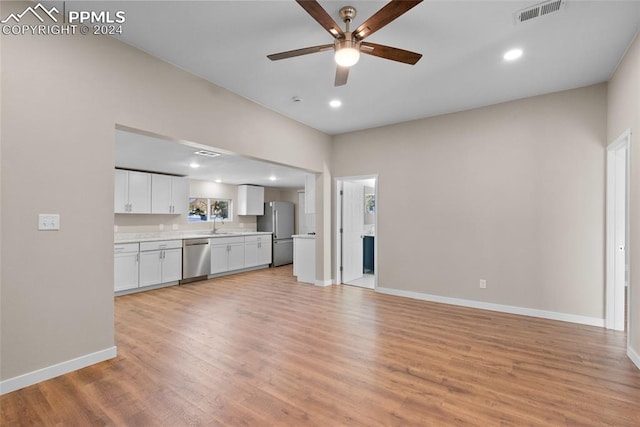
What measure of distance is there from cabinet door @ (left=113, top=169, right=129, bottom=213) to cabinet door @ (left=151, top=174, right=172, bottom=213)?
510 millimetres

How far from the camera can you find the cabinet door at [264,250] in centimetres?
767

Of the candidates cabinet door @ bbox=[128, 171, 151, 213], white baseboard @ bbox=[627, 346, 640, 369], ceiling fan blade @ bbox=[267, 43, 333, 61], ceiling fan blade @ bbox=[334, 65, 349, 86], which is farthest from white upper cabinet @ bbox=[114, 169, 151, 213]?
white baseboard @ bbox=[627, 346, 640, 369]

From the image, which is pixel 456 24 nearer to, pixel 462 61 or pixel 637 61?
pixel 462 61

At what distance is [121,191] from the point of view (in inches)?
234

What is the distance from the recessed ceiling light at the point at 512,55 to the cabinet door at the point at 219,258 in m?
5.91

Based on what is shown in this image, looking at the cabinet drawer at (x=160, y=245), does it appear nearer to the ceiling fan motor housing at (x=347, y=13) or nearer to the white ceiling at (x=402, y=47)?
the white ceiling at (x=402, y=47)

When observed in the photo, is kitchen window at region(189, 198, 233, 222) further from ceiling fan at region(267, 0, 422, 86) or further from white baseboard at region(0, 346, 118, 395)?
ceiling fan at region(267, 0, 422, 86)

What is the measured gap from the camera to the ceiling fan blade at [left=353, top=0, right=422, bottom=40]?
1729 mm

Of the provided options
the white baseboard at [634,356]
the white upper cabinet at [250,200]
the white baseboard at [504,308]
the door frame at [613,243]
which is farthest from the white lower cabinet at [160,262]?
the door frame at [613,243]

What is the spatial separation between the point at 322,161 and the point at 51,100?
12.3 feet

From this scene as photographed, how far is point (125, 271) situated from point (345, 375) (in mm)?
4469

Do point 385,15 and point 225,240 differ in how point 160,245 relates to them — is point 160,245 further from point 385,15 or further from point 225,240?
point 385,15

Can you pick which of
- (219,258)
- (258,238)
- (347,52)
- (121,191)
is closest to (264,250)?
(258,238)

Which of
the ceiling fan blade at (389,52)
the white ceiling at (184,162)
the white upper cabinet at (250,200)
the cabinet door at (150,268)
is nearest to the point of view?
the ceiling fan blade at (389,52)
